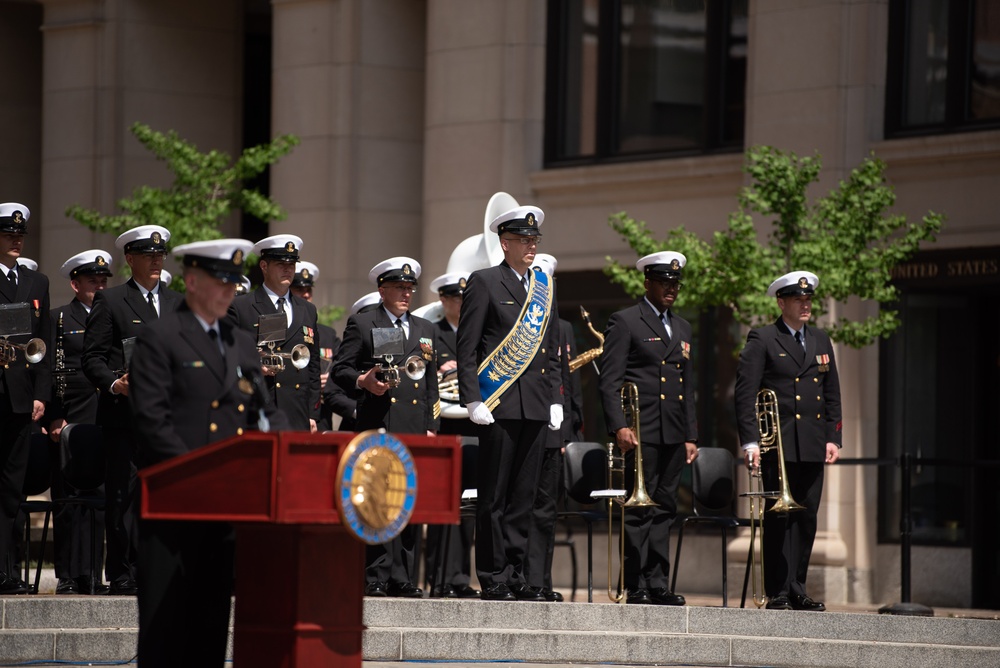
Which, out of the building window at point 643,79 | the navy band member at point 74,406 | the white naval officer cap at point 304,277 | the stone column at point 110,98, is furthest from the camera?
the stone column at point 110,98

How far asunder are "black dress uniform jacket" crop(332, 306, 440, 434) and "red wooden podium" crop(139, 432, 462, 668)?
5102 millimetres

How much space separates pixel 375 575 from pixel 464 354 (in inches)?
68.6

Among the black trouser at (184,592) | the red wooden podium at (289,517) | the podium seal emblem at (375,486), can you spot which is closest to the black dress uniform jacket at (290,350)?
the black trouser at (184,592)

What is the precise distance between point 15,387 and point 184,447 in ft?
13.6

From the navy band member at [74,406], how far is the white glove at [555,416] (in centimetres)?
314

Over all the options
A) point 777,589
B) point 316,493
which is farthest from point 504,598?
point 316,493

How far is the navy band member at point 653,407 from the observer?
487 inches

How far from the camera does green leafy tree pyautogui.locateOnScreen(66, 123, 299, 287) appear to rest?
1881cm

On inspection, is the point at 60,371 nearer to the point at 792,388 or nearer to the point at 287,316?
the point at 287,316

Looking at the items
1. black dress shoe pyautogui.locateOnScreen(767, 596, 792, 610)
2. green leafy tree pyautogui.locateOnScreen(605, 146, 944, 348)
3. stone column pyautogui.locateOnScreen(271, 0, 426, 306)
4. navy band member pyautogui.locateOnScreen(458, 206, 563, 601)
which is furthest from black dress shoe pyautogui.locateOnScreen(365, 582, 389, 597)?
stone column pyautogui.locateOnScreen(271, 0, 426, 306)

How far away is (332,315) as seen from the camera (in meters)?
19.9

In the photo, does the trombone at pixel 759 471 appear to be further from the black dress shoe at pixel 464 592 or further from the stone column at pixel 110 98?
the stone column at pixel 110 98

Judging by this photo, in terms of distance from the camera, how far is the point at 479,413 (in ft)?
37.2

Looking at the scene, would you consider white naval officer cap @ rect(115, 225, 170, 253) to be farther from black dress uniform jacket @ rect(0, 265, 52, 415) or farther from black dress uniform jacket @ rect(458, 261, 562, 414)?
black dress uniform jacket @ rect(458, 261, 562, 414)
